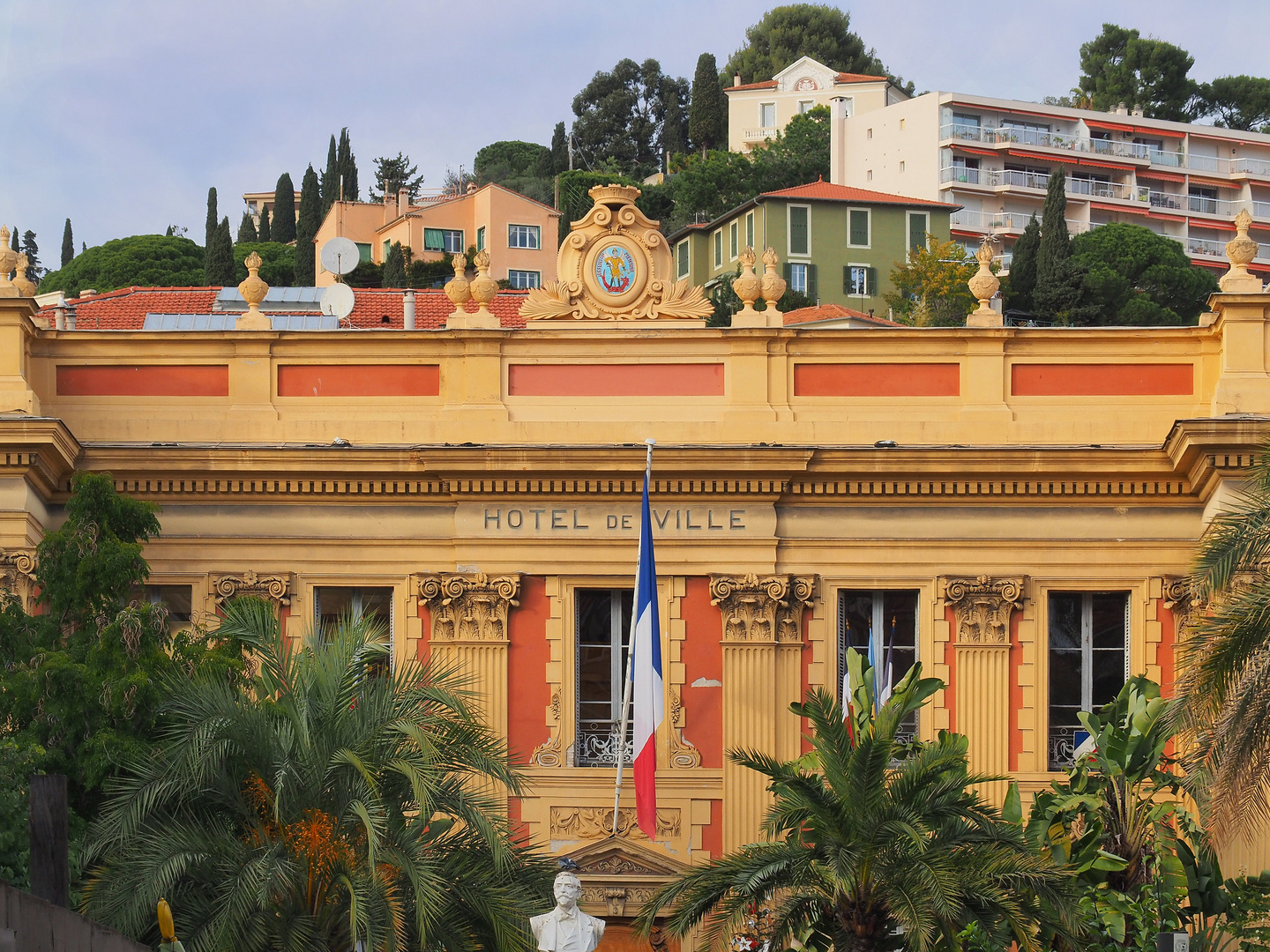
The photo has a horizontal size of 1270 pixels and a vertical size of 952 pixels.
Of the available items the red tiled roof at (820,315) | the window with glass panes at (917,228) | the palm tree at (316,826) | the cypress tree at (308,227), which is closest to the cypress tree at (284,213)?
the cypress tree at (308,227)

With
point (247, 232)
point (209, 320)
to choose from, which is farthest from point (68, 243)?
point (209, 320)

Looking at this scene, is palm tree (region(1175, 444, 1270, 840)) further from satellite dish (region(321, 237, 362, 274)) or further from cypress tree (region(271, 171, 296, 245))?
cypress tree (region(271, 171, 296, 245))

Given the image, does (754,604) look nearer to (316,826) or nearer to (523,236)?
(316,826)

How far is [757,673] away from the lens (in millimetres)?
28812

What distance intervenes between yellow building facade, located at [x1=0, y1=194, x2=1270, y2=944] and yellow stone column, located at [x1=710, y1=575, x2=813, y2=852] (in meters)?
0.04

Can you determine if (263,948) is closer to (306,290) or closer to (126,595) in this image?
(126,595)

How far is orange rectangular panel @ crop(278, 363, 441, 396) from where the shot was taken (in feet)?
97.8

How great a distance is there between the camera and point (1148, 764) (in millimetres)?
23781

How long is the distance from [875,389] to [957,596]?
9.81 feet

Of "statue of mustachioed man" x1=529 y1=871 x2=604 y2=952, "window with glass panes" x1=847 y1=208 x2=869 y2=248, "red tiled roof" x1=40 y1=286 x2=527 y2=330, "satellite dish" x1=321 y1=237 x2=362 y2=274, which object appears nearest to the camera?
"statue of mustachioed man" x1=529 y1=871 x2=604 y2=952

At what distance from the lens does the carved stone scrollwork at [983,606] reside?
94.9 feet

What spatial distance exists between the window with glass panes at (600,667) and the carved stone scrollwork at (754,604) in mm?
1299

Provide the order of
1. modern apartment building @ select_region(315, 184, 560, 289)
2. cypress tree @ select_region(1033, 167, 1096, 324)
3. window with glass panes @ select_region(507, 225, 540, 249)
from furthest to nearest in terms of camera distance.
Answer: window with glass panes @ select_region(507, 225, 540, 249) < modern apartment building @ select_region(315, 184, 560, 289) < cypress tree @ select_region(1033, 167, 1096, 324)

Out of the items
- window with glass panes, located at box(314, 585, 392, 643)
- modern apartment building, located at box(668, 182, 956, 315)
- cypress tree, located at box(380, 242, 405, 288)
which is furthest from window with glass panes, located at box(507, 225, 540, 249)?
window with glass panes, located at box(314, 585, 392, 643)
